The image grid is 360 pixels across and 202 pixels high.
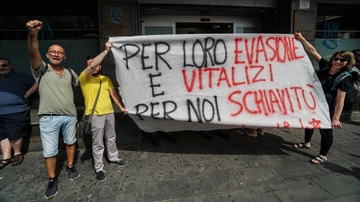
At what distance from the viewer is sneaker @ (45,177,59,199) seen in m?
2.52

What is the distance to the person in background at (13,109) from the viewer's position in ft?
10.4

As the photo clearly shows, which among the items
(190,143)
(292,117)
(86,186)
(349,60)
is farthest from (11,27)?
(349,60)

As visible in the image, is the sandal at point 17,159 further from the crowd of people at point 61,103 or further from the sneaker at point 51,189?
the sneaker at point 51,189

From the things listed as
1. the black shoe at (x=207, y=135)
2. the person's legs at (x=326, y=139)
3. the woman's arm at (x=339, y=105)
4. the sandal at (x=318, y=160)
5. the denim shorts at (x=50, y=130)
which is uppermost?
the woman's arm at (x=339, y=105)

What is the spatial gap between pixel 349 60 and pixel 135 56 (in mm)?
2979

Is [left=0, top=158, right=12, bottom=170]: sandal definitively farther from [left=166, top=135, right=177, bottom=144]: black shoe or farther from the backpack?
the backpack

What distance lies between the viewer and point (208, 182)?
2.71m

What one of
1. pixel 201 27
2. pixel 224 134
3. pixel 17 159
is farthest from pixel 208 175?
pixel 201 27

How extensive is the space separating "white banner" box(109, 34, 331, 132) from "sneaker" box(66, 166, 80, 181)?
1.14 metres

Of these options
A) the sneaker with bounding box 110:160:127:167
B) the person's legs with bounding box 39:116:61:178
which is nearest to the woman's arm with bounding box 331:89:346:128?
the sneaker with bounding box 110:160:127:167

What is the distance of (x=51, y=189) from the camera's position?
2.58 meters


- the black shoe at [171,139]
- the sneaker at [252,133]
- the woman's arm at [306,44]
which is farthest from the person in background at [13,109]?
the woman's arm at [306,44]

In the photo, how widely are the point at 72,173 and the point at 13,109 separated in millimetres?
1510

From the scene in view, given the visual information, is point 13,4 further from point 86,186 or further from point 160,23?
point 86,186
